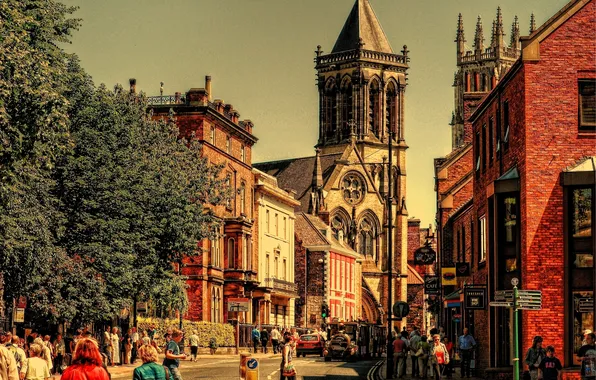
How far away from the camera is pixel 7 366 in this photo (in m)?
22.2

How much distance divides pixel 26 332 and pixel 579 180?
22.8 meters

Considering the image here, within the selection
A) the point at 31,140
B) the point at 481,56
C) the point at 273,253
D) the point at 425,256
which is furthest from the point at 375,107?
the point at 31,140

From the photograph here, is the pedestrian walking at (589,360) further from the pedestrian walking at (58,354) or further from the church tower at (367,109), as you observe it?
the church tower at (367,109)

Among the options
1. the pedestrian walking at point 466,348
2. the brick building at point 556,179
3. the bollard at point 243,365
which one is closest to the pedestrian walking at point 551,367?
the brick building at point 556,179

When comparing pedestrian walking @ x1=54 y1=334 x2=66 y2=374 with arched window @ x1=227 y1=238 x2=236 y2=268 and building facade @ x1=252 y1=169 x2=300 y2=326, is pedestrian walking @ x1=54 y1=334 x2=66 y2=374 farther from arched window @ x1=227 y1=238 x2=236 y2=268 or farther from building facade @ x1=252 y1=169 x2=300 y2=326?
building facade @ x1=252 y1=169 x2=300 y2=326

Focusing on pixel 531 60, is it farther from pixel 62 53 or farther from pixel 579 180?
pixel 62 53

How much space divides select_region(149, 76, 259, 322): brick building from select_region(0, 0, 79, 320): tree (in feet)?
83.6

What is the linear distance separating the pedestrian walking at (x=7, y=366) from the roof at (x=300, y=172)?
114433 millimetres

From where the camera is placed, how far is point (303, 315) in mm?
111188

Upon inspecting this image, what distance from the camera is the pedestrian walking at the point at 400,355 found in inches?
1666

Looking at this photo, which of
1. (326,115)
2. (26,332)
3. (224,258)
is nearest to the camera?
(26,332)

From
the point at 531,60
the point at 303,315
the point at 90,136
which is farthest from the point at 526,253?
the point at 303,315

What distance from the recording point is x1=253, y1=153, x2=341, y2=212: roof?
460 ft

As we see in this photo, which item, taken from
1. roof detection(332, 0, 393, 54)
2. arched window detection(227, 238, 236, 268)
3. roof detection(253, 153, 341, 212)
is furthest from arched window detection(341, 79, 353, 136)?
arched window detection(227, 238, 236, 268)
